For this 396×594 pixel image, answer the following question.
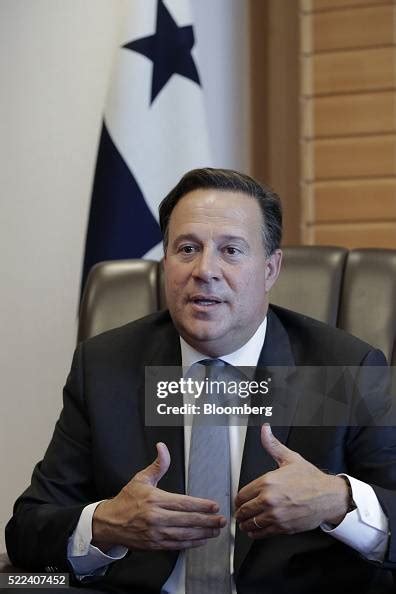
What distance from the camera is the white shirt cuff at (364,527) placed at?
176cm

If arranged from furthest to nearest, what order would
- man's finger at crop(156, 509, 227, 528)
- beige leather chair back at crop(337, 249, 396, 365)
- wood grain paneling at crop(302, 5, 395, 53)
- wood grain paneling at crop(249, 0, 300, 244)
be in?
wood grain paneling at crop(249, 0, 300, 244)
wood grain paneling at crop(302, 5, 395, 53)
beige leather chair back at crop(337, 249, 396, 365)
man's finger at crop(156, 509, 227, 528)

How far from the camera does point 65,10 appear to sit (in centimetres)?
375

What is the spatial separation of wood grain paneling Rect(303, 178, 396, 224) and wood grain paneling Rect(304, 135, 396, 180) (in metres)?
0.03

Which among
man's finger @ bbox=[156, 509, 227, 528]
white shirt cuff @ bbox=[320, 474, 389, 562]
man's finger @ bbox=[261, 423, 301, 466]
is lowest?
white shirt cuff @ bbox=[320, 474, 389, 562]

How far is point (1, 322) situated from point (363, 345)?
6.77 feet

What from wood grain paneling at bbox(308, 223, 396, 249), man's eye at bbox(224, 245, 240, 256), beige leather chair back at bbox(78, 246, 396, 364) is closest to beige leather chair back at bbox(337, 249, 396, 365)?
beige leather chair back at bbox(78, 246, 396, 364)

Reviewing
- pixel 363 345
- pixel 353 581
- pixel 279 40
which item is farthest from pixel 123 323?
pixel 279 40

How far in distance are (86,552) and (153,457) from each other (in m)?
0.22

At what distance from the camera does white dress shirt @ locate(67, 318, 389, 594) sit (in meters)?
1.76

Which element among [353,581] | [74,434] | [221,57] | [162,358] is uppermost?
[221,57]

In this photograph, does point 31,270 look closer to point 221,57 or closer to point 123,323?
point 221,57

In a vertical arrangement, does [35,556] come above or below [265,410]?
below

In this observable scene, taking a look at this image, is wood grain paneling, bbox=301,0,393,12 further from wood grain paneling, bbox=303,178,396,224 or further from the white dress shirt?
the white dress shirt

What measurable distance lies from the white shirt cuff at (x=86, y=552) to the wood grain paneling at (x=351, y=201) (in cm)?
198
